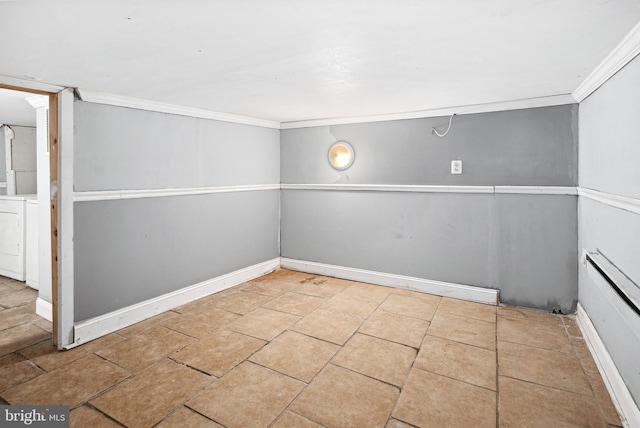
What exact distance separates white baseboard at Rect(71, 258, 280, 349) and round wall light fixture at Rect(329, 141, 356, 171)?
167 centimetres

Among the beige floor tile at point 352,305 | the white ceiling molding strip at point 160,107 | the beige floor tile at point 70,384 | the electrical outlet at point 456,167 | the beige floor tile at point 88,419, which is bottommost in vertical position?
the beige floor tile at point 88,419

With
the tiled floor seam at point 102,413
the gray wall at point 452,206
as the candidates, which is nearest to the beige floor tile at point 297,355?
the tiled floor seam at point 102,413

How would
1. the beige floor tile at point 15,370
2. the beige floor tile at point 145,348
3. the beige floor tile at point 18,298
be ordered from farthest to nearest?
the beige floor tile at point 18,298 → the beige floor tile at point 145,348 → the beige floor tile at point 15,370

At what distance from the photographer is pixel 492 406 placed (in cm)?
204

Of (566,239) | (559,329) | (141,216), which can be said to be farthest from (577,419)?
(141,216)

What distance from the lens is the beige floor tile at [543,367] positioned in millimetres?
2256

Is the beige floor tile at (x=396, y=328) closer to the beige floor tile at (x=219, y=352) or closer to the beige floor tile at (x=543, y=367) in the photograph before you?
the beige floor tile at (x=543, y=367)

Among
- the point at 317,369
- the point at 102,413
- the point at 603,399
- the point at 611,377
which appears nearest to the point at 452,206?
the point at 611,377

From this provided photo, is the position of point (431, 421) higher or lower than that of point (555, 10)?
lower

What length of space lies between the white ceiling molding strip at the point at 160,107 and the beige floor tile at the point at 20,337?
2010 millimetres

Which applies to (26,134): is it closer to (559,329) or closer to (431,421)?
(431,421)

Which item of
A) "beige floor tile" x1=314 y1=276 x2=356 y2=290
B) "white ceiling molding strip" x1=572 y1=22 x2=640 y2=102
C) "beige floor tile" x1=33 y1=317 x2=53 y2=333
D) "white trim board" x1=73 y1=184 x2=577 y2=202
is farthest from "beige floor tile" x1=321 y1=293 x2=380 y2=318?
"white ceiling molding strip" x1=572 y1=22 x2=640 y2=102

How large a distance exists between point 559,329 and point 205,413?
2.95 metres

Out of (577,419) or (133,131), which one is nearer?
(577,419)
